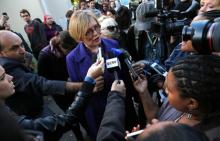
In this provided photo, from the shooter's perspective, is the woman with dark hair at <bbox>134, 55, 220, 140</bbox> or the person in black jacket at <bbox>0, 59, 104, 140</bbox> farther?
the person in black jacket at <bbox>0, 59, 104, 140</bbox>

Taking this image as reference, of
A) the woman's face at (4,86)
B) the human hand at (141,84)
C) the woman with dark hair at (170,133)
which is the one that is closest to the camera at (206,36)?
the woman with dark hair at (170,133)

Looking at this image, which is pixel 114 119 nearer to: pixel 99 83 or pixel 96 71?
pixel 96 71

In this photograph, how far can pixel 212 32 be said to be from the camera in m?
1.07

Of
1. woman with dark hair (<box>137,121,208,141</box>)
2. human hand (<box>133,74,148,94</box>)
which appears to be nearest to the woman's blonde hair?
human hand (<box>133,74,148,94</box>)

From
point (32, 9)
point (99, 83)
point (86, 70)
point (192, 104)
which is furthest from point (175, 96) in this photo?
point (32, 9)

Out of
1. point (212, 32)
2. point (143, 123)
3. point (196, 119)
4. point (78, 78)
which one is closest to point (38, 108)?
point (78, 78)

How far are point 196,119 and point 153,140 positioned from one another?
488mm

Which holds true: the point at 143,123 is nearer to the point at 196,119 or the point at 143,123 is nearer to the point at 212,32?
the point at 196,119

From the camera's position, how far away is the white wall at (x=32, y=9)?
916 centimetres

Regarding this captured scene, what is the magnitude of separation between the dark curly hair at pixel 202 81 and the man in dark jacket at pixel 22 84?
3.74 feet

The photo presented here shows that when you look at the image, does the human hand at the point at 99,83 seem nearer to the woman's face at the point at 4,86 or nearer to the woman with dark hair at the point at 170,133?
the woman's face at the point at 4,86

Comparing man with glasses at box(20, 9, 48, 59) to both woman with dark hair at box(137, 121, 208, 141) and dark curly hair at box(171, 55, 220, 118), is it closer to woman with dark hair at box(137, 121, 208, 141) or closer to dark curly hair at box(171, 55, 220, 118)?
dark curly hair at box(171, 55, 220, 118)

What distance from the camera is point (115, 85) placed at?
5.42ft

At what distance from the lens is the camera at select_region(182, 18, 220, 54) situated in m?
1.06
